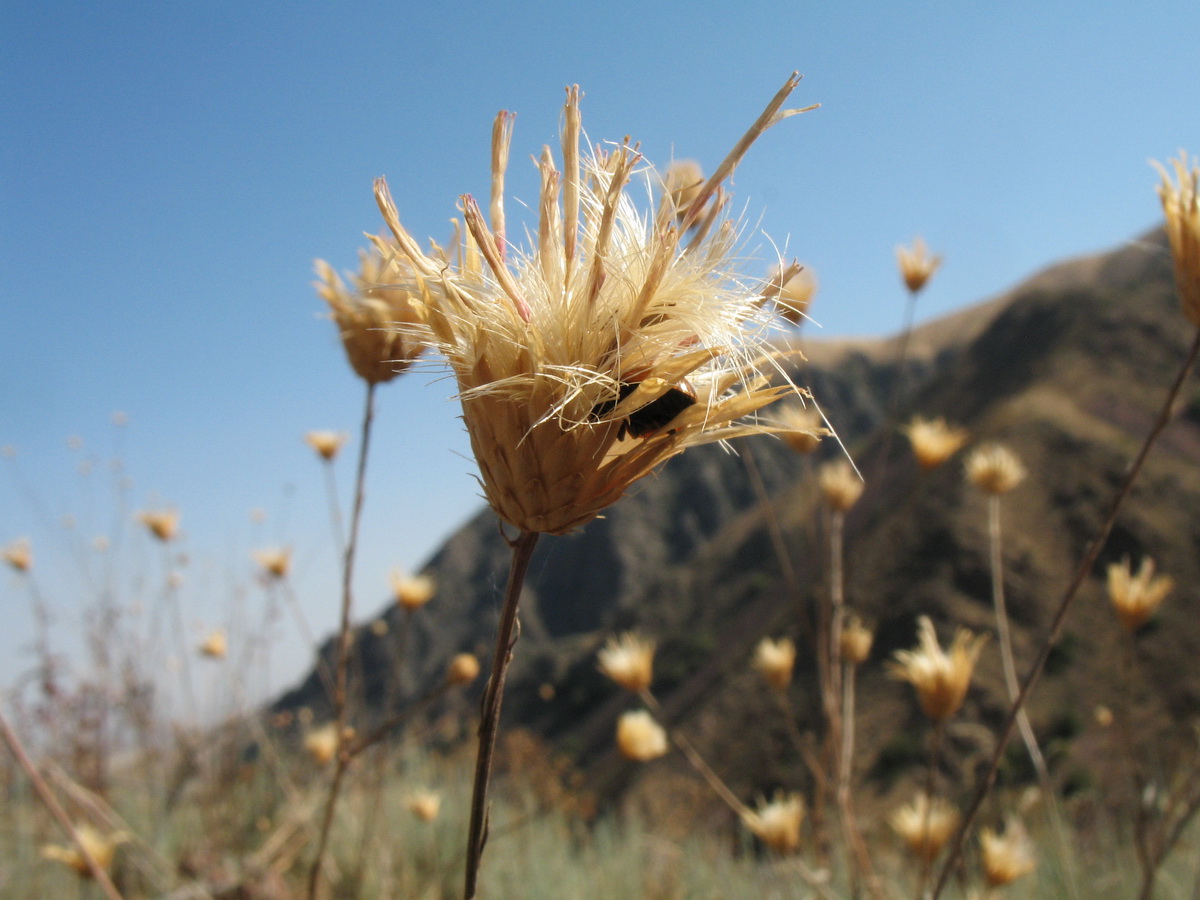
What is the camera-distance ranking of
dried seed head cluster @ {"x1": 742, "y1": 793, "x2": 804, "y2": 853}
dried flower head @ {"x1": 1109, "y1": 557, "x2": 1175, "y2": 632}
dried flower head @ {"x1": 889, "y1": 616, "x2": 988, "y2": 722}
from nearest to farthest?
dried flower head @ {"x1": 889, "y1": 616, "x2": 988, "y2": 722} < dried flower head @ {"x1": 1109, "y1": 557, "x2": 1175, "y2": 632} < dried seed head cluster @ {"x1": 742, "y1": 793, "x2": 804, "y2": 853}

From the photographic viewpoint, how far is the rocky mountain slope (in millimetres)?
14703

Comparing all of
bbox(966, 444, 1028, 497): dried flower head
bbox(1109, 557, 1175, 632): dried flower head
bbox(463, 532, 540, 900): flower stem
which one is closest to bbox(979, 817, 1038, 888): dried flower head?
bbox(1109, 557, 1175, 632): dried flower head

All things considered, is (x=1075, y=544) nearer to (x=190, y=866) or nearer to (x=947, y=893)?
(x=947, y=893)

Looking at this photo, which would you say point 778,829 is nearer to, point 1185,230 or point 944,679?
point 944,679

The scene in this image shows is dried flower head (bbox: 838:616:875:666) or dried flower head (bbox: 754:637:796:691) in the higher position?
dried flower head (bbox: 838:616:875:666)

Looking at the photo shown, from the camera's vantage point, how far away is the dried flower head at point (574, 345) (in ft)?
2.06

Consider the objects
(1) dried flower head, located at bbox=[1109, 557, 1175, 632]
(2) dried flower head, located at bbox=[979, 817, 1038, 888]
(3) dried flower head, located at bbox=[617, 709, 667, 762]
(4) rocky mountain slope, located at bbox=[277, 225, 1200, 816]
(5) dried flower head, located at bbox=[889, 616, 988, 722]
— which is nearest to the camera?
(5) dried flower head, located at bbox=[889, 616, 988, 722]

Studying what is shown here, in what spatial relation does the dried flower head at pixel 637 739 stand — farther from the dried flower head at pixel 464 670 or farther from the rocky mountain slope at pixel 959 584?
the rocky mountain slope at pixel 959 584

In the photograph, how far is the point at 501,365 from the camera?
65 cm

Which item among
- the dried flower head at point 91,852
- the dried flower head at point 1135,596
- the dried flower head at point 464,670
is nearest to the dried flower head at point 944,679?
the dried flower head at point 1135,596

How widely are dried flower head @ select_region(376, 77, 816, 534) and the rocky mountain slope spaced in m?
1.54

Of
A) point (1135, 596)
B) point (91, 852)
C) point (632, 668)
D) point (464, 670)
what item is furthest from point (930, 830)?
point (91, 852)

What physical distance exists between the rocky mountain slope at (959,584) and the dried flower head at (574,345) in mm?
1536

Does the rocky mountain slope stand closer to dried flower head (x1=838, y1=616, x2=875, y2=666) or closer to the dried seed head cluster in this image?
dried flower head (x1=838, y1=616, x2=875, y2=666)
